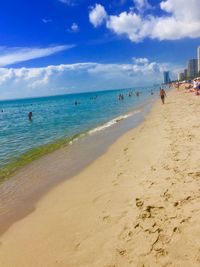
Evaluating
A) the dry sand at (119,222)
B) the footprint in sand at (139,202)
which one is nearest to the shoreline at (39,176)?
the dry sand at (119,222)

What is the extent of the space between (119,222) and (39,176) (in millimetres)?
5833

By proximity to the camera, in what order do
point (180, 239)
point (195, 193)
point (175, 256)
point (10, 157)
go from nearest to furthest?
point (175, 256)
point (180, 239)
point (195, 193)
point (10, 157)

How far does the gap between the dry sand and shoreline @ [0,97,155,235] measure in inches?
17.5

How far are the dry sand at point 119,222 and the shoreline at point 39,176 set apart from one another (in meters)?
0.44

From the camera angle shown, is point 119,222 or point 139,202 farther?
point 139,202

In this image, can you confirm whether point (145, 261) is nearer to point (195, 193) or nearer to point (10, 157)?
point (195, 193)

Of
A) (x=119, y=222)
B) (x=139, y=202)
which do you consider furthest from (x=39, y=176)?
(x=119, y=222)

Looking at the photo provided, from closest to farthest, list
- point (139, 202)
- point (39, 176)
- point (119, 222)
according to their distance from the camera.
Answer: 1. point (119, 222)
2. point (139, 202)
3. point (39, 176)

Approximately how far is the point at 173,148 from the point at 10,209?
20.4 feet

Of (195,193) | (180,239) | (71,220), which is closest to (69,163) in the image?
(71,220)

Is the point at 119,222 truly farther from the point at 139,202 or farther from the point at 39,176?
the point at 39,176

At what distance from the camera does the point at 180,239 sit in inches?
173

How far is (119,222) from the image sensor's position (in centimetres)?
548

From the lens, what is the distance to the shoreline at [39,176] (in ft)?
24.6
